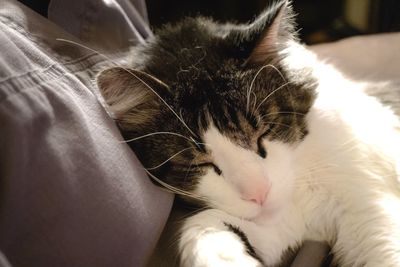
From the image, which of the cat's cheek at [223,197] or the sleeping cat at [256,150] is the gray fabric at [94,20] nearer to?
the sleeping cat at [256,150]

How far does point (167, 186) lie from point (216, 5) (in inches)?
83.0

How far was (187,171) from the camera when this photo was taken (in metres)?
0.79

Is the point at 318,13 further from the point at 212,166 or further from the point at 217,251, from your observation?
the point at 217,251

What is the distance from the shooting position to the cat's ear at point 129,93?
2.46 ft

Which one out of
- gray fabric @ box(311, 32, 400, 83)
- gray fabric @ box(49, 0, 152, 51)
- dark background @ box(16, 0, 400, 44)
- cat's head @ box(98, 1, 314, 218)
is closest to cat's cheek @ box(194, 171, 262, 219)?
cat's head @ box(98, 1, 314, 218)

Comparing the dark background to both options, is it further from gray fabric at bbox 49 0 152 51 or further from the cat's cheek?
the cat's cheek

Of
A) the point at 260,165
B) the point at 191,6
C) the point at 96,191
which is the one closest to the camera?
the point at 96,191

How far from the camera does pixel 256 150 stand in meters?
0.79

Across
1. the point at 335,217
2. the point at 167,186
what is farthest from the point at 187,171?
the point at 335,217

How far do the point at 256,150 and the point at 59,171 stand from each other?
0.38 m

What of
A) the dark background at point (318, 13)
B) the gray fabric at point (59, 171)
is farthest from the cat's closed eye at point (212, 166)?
the dark background at point (318, 13)

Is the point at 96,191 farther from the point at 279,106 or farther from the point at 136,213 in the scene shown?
the point at 279,106

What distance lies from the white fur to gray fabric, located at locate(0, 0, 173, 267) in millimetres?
116

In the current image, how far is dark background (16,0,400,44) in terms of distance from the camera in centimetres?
231
